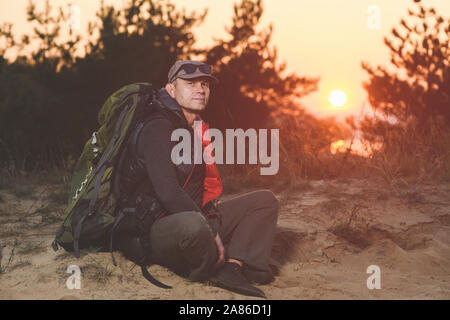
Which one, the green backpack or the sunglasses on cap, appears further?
the sunglasses on cap

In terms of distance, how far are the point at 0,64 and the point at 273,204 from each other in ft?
39.6

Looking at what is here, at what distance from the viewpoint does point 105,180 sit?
340 cm

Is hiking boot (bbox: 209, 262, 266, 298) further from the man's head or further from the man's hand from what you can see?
the man's head

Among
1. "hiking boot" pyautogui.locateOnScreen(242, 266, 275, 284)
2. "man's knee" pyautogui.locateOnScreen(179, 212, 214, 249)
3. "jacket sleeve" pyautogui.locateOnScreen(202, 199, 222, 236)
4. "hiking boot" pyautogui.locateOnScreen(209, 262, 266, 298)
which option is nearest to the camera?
"man's knee" pyautogui.locateOnScreen(179, 212, 214, 249)

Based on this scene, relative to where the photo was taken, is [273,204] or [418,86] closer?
[273,204]

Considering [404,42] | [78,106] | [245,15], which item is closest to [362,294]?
[78,106]

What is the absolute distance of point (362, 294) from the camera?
3543 mm

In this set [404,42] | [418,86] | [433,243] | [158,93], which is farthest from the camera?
[418,86]

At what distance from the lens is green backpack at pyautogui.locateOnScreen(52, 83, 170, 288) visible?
3.41 metres

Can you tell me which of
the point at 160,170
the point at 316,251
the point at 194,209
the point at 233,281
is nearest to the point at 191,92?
the point at 160,170

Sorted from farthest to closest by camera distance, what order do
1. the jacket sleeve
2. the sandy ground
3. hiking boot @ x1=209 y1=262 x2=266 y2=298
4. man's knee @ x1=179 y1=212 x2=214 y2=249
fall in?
the jacket sleeve, the sandy ground, hiking boot @ x1=209 y1=262 x2=266 y2=298, man's knee @ x1=179 y1=212 x2=214 y2=249

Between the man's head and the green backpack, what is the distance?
0.62ft

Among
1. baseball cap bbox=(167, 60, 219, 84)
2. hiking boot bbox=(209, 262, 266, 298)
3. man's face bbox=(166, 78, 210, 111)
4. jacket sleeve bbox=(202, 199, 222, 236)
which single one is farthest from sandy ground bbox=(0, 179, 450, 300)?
baseball cap bbox=(167, 60, 219, 84)
